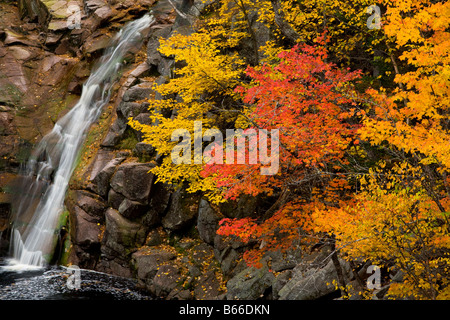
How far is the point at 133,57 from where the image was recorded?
21.8 m

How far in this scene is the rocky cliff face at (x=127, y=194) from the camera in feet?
37.8

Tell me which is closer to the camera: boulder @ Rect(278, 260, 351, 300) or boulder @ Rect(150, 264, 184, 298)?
boulder @ Rect(278, 260, 351, 300)

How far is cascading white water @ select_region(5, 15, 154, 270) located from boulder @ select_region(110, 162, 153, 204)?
3715 mm

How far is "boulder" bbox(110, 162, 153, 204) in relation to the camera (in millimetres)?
15148

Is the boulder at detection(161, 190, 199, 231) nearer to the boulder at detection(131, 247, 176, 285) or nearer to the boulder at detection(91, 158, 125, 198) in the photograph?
the boulder at detection(131, 247, 176, 285)

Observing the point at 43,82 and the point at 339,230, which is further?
the point at 43,82

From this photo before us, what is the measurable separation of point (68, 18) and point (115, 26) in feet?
14.8

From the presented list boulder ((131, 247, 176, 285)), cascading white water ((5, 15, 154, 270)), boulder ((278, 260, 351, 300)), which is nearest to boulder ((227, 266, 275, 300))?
boulder ((278, 260, 351, 300))

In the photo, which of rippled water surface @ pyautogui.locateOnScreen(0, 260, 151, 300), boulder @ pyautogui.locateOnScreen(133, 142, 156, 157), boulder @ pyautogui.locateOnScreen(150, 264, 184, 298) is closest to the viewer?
rippled water surface @ pyautogui.locateOnScreen(0, 260, 151, 300)

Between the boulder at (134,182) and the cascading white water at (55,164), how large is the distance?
3.71 m

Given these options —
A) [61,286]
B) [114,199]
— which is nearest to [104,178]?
[114,199]

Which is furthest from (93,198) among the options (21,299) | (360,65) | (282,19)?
(360,65)

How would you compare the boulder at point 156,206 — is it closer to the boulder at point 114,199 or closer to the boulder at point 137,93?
the boulder at point 114,199
